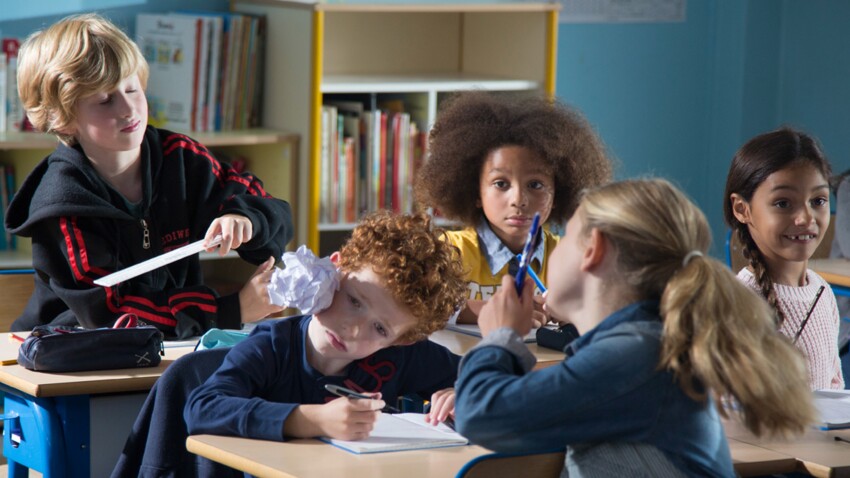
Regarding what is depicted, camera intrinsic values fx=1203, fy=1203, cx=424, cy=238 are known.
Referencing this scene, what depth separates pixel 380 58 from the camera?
469 centimetres

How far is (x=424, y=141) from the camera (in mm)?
4348

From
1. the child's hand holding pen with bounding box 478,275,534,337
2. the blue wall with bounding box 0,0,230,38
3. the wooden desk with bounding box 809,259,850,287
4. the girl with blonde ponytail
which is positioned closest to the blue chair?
the girl with blonde ponytail

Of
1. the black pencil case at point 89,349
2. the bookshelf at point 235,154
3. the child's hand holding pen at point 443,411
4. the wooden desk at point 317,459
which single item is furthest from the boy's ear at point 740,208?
the bookshelf at point 235,154

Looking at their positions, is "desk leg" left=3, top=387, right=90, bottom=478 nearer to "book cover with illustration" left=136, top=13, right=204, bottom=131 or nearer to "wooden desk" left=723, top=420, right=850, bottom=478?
"wooden desk" left=723, top=420, right=850, bottom=478

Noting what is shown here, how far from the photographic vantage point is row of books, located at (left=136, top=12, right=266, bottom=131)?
4.02 metres

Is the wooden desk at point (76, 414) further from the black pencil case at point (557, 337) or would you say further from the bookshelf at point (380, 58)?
the bookshelf at point (380, 58)

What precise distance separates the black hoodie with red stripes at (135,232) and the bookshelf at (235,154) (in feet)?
3.31

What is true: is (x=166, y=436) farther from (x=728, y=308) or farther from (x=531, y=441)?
(x=728, y=308)

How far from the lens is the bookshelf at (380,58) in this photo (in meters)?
4.07

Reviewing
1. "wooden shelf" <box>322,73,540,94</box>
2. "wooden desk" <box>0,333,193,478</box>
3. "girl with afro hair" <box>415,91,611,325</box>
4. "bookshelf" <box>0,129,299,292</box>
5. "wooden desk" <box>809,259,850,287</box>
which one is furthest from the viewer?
"wooden shelf" <box>322,73,540,94</box>

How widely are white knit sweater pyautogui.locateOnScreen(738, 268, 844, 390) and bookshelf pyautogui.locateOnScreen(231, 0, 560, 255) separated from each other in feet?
6.37

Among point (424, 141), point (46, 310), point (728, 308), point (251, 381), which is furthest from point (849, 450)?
point (424, 141)

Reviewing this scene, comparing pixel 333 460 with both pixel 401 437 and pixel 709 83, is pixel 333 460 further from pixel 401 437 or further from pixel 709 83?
pixel 709 83

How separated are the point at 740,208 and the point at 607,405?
1187 mm
